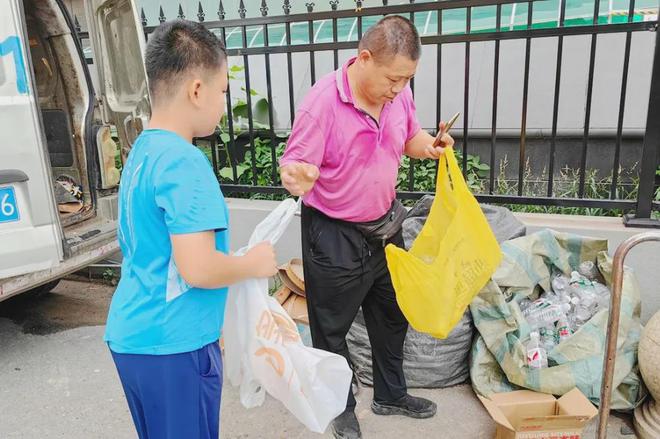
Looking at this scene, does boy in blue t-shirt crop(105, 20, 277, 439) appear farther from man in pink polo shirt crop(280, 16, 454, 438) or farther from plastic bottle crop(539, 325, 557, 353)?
plastic bottle crop(539, 325, 557, 353)

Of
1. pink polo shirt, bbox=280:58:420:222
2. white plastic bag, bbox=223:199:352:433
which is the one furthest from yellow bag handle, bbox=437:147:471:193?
white plastic bag, bbox=223:199:352:433

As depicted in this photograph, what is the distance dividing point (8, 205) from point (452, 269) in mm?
2165

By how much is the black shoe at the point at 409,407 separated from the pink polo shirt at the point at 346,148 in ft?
3.17

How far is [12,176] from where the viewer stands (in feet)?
9.34

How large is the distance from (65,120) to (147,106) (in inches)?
21.4

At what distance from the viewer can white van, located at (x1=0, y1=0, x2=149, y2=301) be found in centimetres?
296

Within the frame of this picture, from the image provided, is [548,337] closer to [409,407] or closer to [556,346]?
[556,346]

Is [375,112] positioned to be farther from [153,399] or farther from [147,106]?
[147,106]

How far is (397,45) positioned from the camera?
6.82ft

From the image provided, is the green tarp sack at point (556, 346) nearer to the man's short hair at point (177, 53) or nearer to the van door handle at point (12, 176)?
the man's short hair at point (177, 53)

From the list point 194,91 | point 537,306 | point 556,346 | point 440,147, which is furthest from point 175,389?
point 537,306

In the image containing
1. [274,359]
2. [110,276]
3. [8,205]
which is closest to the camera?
[274,359]

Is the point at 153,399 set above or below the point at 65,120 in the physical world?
below

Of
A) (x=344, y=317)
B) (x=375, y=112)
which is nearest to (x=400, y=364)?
(x=344, y=317)
